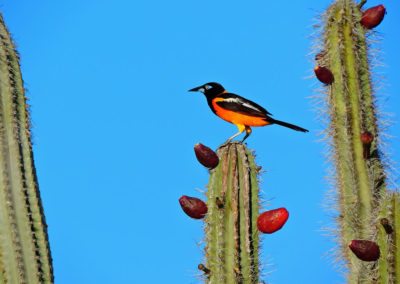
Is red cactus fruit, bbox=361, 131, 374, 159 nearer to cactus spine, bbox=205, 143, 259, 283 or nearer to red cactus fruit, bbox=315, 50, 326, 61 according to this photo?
red cactus fruit, bbox=315, 50, 326, 61

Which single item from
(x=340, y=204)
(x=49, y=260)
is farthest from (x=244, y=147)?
(x=49, y=260)

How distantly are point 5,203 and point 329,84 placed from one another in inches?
100

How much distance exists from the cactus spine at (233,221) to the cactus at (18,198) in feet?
3.36

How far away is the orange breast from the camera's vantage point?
277 inches

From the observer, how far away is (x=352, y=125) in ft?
19.1

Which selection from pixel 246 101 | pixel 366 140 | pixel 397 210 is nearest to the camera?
pixel 397 210

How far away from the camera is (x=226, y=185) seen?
4.98 m

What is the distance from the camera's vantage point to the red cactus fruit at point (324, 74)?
5.96 m

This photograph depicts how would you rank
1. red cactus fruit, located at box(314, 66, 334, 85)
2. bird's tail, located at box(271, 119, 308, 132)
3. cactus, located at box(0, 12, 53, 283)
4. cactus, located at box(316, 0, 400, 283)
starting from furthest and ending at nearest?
bird's tail, located at box(271, 119, 308, 132) → red cactus fruit, located at box(314, 66, 334, 85) → cactus, located at box(316, 0, 400, 283) → cactus, located at box(0, 12, 53, 283)

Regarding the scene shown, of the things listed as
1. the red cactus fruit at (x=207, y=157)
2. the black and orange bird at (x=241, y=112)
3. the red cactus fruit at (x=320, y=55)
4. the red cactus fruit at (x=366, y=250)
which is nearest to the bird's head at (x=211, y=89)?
the black and orange bird at (x=241, y=112)

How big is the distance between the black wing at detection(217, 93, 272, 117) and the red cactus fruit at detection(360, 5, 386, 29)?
129 cm

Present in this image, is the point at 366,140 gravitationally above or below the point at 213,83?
below

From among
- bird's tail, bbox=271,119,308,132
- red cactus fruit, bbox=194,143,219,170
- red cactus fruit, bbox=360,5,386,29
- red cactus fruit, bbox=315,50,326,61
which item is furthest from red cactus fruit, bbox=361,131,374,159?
bird's tail, bbox=271,119,308,132

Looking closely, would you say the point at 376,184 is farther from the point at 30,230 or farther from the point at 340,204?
the point at 30,230
